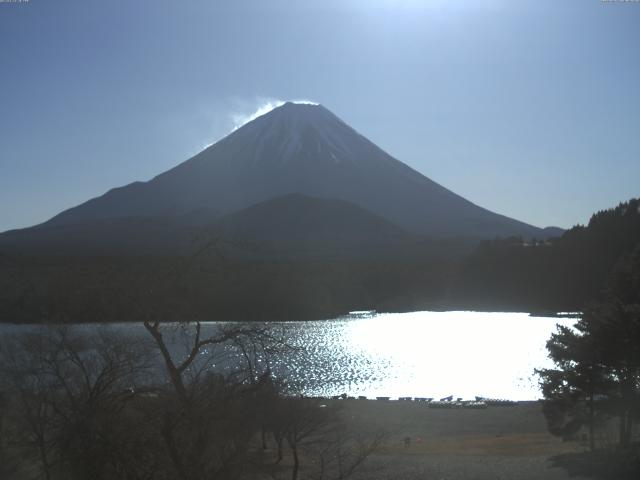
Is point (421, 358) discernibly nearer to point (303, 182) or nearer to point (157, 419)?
point (157, 419)

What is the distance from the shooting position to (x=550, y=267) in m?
64.9

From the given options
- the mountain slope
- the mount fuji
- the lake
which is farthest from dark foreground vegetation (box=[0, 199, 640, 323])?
the mountain slope

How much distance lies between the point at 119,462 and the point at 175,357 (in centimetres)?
1604

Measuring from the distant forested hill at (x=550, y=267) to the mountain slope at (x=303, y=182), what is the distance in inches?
1155

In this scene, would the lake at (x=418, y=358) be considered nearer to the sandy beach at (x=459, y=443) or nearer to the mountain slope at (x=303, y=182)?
the sandy beach at (x=459, y=443)

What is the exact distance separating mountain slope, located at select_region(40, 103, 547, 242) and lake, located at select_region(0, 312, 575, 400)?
51812mm

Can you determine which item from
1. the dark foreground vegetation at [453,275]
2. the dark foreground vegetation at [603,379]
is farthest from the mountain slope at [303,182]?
the dark foreground vegetation at [603,379]

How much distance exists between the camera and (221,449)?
5102 mm

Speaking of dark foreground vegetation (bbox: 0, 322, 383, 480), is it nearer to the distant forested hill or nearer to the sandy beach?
the sandy beach

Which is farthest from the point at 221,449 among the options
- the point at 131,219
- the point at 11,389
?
the point at 131,219

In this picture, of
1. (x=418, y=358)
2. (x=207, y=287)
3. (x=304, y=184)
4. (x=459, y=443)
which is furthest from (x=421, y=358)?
(x=304, y=184)

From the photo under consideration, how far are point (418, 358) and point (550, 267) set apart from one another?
33.9m

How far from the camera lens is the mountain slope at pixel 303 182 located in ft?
345

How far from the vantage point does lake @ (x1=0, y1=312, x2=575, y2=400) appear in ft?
87.7
